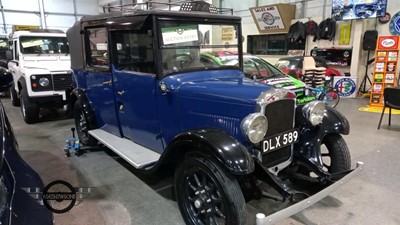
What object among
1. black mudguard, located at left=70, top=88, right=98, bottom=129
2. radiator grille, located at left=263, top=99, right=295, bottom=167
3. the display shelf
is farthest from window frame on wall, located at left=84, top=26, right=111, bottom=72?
the display shelf

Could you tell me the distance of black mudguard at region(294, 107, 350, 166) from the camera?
2.56 m

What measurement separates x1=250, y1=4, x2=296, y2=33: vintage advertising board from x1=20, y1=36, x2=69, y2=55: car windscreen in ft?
24.3

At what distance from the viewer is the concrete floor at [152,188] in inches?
97.3

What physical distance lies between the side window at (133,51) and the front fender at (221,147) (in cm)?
86

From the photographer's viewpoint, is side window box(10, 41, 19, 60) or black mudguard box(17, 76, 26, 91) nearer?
black mudguard box(17, 76, 26, 91)

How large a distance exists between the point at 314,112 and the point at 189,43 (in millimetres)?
1332

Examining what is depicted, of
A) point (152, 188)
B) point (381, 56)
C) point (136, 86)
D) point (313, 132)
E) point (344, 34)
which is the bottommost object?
point (152, 188)

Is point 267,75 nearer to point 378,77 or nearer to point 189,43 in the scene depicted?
point 378,77

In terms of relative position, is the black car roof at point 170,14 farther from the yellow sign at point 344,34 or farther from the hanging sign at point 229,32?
the yellow sign at point 344,34

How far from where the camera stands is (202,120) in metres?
A: 2.40

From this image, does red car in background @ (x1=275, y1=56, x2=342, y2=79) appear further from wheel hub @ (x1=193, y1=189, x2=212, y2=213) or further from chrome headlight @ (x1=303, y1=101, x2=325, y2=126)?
wheel hub @ (x1=193, y1=189, x2=212, y2=213)

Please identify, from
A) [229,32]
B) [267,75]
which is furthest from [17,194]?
[267,75]

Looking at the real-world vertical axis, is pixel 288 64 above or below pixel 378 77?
above

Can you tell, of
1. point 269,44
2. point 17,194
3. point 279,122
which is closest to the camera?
point 17,194
